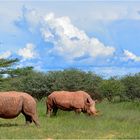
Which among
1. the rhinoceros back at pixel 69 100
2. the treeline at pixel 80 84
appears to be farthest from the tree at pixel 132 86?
the rhinoceros back at pixel 69 100

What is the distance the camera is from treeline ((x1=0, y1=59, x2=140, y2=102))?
56.6m

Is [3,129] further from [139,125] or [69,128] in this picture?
[139,125]

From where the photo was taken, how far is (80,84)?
56.7 meters

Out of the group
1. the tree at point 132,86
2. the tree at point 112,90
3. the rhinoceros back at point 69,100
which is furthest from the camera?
the tree at point 132,86

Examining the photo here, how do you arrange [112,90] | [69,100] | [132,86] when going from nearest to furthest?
[69,100] → [112,90] → [132,86]

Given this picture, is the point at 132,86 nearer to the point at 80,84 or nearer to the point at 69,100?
the point at 80,84

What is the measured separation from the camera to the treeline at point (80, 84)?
186 feet

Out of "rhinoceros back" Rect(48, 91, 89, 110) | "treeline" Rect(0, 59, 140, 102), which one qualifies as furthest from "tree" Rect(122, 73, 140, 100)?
"rhinoceros back" Rect(48, 91, 89, 110)

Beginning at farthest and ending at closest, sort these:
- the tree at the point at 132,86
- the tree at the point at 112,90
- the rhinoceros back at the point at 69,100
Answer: the tree at the point at 132,86 → the tree at the point at 112,90 → the rhinoceros back at the point at 69,100

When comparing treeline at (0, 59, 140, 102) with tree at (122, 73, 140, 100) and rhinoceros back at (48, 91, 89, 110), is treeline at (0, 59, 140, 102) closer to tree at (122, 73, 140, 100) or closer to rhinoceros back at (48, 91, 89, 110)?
tree at (122, 73, 140, 100)

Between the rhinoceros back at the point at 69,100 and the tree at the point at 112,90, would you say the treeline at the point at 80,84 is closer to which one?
the tree at the point at 112,90

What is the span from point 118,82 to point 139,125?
119 feet

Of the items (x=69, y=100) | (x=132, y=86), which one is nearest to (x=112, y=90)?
(x=132, y=86)

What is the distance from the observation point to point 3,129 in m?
18.7
